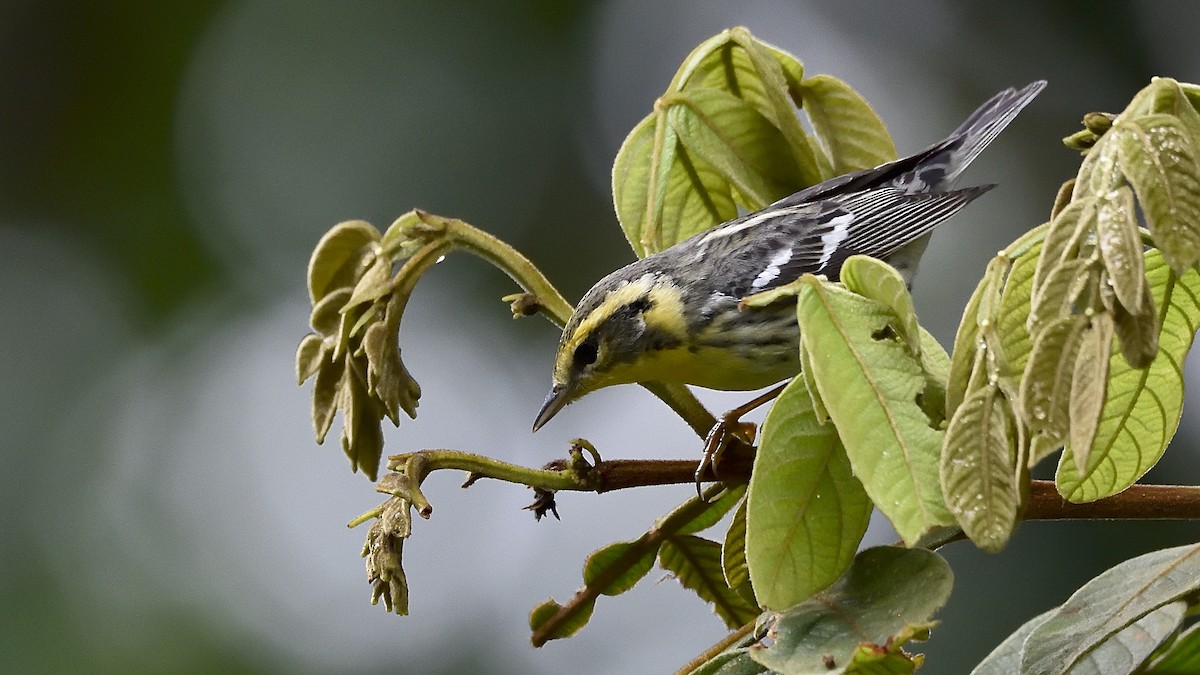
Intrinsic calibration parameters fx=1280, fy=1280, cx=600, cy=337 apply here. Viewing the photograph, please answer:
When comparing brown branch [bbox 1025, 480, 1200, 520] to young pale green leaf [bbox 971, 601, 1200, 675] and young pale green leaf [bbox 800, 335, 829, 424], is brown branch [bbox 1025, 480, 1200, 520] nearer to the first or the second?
young pale green leaf [bbox 971, 601, 1200, 675]

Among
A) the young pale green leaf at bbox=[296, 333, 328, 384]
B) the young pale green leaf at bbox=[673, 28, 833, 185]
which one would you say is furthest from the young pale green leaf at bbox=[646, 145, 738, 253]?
the young pale green leaf at bbox=[296, 333, 328, 384]

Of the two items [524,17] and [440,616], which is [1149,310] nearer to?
[440,616]

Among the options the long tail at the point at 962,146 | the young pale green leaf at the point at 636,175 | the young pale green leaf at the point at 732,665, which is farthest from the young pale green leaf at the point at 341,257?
the long tail at the point at 962,146

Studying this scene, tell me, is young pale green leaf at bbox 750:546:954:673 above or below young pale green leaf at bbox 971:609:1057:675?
above

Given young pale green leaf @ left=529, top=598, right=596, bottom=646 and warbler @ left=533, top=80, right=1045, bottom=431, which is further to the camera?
warbler @ left=533, top=80, right=1045, bottom=431

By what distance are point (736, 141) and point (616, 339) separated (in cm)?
68

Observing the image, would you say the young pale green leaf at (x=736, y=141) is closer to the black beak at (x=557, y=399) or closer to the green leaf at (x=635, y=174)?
the green leaf at (x=635, y=174)

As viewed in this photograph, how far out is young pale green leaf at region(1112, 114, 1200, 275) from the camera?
3.06 feet

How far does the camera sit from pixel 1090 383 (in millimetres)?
881

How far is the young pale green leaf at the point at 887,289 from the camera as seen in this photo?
118 cm

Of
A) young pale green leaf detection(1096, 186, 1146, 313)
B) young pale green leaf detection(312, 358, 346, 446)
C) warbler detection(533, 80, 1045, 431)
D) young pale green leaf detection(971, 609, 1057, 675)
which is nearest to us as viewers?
young pale green leaf detection(1096, 186, 1146, 313)

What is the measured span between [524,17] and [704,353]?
12.9ft

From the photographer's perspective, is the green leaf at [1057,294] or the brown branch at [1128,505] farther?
the brown branch at [1128,505]

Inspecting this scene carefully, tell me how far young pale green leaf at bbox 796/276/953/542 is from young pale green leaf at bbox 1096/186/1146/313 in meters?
0.27
